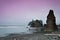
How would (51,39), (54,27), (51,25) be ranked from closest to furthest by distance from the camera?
(51,39)
(54,27)
(51,25)

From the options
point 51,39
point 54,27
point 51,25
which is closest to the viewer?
point 51,39

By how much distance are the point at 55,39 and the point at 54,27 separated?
7.99 m

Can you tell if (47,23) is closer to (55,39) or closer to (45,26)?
(45,26)

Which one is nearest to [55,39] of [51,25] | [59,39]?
[59,39]

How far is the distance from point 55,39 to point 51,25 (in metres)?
8.92

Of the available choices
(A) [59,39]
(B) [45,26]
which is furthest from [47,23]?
(A) [59,39]

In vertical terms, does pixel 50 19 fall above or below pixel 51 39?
above

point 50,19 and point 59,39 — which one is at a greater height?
point 50,19

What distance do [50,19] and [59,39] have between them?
30.3 ft

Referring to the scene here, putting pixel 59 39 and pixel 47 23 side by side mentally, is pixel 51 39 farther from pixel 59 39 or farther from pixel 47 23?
pixel 47 23

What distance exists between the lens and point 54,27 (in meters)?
14.1

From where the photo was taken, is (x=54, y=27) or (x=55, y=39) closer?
(x=55, y=39)

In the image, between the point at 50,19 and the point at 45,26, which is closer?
the point at 45,26

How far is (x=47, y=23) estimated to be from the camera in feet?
48.0
